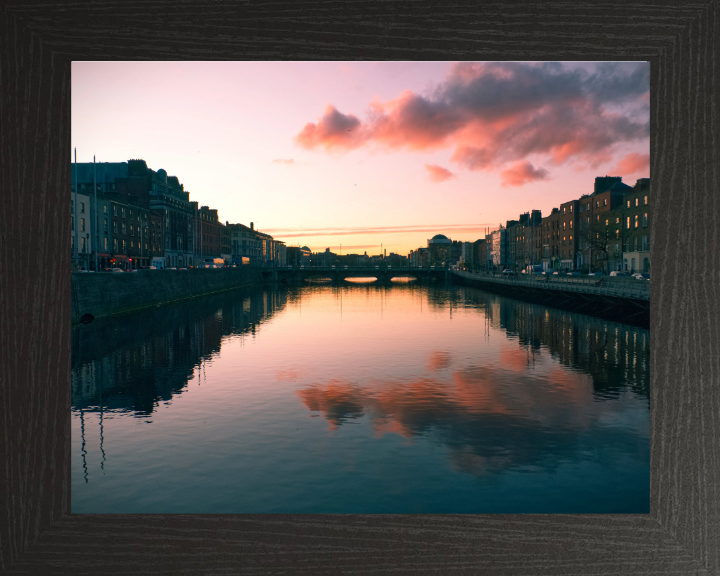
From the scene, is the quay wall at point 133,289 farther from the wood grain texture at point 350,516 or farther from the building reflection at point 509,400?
the wood grain texture at point 350,516

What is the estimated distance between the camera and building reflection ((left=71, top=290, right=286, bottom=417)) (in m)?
20.7

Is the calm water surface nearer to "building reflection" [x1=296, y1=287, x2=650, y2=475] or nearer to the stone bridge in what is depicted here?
"building reflection" [x1=296, y1=287, x2=650, y2=475]

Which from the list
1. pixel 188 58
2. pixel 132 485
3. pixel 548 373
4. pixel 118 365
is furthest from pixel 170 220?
pixel 188 58

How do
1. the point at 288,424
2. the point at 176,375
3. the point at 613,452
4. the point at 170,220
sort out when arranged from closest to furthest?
the point at 613,452
the point at 288,424
the point at 176,375
the point at 170,220

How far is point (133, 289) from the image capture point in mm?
49906

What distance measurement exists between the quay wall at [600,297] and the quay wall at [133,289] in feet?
130

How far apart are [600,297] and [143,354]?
39.0m

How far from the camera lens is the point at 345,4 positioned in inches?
114

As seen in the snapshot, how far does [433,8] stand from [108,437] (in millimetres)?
16129

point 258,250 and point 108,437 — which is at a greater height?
point 258,250

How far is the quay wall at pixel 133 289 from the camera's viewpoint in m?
39.0

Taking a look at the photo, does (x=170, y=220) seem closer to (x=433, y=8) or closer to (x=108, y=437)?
(x=108, y=437)

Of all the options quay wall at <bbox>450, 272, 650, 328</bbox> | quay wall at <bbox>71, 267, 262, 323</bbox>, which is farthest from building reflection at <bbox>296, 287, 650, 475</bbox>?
quay wall at <bbox>71, 267, 262, 323</bbox>

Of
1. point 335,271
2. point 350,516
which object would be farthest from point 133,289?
point 335,271
